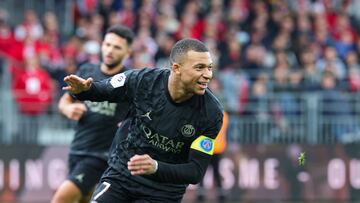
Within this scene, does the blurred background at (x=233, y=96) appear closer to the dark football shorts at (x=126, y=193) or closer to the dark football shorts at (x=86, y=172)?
the dark football shorts at (x=86, y=172)

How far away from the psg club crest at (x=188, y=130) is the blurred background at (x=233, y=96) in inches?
347

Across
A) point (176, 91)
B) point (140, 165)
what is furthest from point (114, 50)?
point (140, 165)

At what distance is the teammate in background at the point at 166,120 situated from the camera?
7.54 metres

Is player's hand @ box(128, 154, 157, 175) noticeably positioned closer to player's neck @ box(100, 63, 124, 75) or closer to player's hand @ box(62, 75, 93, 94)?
player's hand @ box(62, 75, 93, 94)

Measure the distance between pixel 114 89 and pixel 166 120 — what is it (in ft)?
1.68

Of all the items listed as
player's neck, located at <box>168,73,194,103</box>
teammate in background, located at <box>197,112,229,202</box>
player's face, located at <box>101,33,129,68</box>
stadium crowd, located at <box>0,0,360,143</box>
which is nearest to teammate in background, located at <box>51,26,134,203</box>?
player's face, located at <box>101,33,129,68</box>

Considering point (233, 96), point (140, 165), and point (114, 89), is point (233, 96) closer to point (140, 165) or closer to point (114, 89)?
point (114, 89)

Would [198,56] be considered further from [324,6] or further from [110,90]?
[324,6]

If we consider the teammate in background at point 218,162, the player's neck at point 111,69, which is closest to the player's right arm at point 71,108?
the player's neck at point 111,69

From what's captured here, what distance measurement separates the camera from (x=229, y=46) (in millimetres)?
19328

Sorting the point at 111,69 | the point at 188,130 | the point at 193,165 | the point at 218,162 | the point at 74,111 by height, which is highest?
the point at 111,69

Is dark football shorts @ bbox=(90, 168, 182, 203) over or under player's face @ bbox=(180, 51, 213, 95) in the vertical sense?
under

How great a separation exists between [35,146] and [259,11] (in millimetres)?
6429

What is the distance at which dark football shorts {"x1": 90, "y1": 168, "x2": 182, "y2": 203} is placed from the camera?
25.3 ft
